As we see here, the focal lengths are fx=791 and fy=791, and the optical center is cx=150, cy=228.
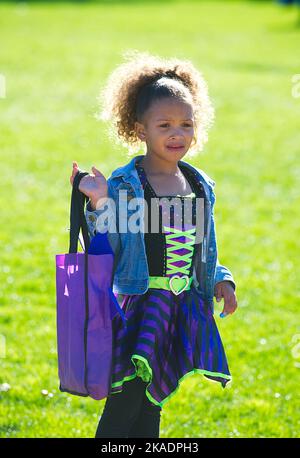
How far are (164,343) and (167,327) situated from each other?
6 cm

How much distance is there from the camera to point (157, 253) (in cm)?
309

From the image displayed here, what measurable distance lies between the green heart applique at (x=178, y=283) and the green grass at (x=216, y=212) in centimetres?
77

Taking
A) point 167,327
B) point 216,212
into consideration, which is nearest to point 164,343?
point 167,327

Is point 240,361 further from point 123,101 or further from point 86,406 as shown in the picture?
point 123,101

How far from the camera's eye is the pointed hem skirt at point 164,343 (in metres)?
2.99

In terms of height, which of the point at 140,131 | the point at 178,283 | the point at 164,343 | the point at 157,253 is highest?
the point at 140,131

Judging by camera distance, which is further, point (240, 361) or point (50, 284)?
point (50, 284)

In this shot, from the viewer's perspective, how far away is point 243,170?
10289mm

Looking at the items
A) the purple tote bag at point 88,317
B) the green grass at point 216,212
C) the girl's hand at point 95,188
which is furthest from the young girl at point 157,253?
the green grass at point 216,212

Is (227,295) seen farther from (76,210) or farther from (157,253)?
(76,210)

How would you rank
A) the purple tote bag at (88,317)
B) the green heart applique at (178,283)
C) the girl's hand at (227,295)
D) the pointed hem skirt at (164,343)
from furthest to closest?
the girl's hand at (227,295)
the green heart applique at (178,283)
the pointed hem skirt at (164,343)
the purple tote bag at (88,317)

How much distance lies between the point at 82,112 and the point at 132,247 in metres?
11.1

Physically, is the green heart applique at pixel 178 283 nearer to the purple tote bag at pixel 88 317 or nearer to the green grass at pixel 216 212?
the purple tote bag at pixel 88 317

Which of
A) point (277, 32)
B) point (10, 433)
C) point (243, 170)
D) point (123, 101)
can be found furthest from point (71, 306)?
point (277, 32)
